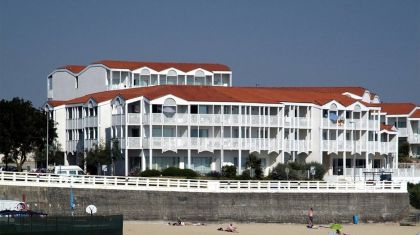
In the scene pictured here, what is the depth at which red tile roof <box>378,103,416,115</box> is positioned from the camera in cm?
12369

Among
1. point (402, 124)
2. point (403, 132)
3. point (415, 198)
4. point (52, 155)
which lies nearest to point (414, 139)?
point (403, 132)

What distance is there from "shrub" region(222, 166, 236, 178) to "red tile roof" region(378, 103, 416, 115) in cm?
3633

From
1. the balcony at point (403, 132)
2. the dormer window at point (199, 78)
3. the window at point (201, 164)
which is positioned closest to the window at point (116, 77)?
the dormer window at point (199, 78)

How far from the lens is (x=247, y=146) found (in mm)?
94750

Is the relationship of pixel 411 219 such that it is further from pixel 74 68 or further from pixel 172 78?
pixel 74 68

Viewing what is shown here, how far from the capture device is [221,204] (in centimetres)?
7262

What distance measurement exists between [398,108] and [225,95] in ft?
110

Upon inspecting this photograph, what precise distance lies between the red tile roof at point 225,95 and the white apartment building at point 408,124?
602 inches

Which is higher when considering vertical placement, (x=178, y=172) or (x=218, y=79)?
(x=218, y=79)

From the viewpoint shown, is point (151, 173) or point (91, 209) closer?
point (91, 209)

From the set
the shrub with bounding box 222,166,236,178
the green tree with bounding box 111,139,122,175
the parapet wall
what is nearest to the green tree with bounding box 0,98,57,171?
the green tree with bounding box 111,139,122,175

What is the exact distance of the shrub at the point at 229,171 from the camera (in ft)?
294

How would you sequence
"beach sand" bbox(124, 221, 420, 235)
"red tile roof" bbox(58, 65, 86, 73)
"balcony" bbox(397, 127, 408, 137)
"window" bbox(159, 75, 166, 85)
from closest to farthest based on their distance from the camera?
"beach sand" bbox(124, 221, 420, 235) → "window" bbox(159, 75, 166, 85) → "red tile roof" bbox(58, 65, 86, 73) → "balcony" bbox(397, 127, 408, 137)

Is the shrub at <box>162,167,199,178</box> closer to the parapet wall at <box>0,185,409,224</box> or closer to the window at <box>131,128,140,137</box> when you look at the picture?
the window at <box>131,128,140,137</box>
